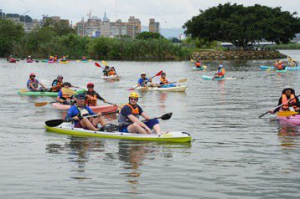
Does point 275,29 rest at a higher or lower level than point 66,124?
higher

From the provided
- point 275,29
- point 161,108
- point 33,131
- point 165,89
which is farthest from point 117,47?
point 33,131

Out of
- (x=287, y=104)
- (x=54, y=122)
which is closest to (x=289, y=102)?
(x=287, y=104)

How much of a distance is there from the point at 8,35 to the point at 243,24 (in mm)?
52134

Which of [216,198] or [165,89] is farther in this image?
[165,89]

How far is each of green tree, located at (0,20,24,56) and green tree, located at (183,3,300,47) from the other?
122 feet

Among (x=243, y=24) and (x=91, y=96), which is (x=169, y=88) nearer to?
(x=91, y=96)

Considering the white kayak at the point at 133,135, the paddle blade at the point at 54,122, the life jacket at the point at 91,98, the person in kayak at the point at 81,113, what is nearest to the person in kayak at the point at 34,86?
the life jacket at the point at 91,98

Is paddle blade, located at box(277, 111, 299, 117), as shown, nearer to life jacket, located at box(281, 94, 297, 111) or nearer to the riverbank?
life jacket, located at box(281, 94, 297, 111)

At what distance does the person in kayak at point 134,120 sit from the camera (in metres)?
16.1

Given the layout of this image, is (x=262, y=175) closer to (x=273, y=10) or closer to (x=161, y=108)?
(x=161, y=108)

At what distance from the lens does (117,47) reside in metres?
93.4

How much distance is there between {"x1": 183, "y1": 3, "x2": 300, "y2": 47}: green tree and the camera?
87438mm

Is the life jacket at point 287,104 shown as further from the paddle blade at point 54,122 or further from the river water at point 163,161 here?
the paddle blade at point 54,122

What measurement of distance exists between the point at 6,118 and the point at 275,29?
71268mm
